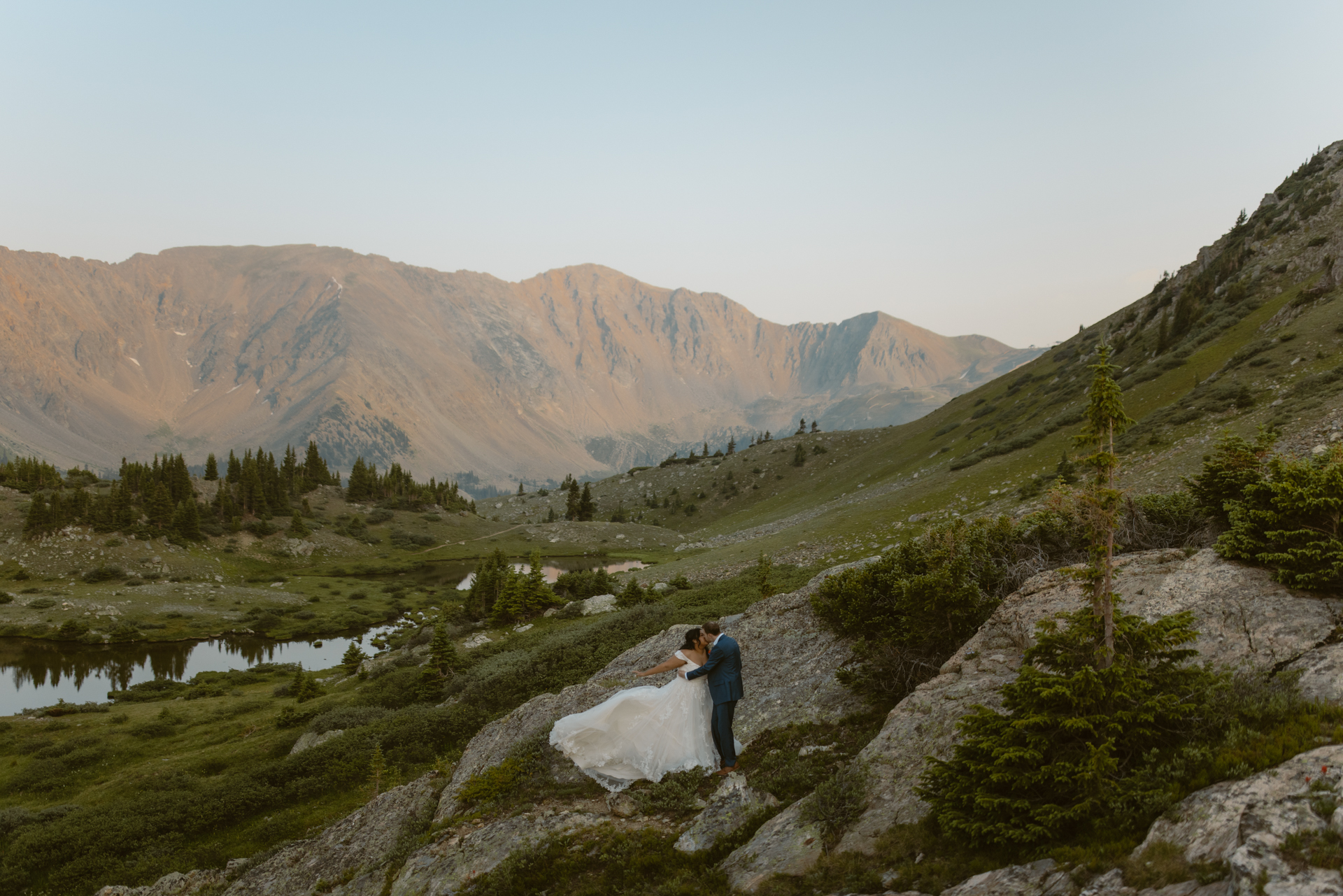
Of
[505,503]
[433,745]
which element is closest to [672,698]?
[433,745]

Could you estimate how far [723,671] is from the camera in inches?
517

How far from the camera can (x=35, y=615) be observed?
68625mm

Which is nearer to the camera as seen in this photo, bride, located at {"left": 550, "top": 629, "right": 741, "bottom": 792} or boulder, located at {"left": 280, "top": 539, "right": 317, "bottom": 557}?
bride, located at {"left": 550, "top": 629, "right": 741, "bottom": 792}

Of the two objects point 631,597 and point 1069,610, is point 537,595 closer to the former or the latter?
point 631,597

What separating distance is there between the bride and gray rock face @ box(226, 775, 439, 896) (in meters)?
4.54

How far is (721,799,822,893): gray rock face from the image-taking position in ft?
31.0

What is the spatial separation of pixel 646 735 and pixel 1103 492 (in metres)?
9.56

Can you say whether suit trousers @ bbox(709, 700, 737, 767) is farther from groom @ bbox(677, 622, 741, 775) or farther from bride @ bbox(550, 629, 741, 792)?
bride @ bbox(550, 629, 741, 792)

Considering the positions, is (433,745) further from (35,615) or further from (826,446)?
(826,446)

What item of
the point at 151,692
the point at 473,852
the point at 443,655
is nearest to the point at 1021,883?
the point at 473,852

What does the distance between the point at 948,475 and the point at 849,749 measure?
59696mm

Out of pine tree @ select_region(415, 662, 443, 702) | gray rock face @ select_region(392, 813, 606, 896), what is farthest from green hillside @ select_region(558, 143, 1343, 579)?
pine tree @ select_region(415, 662, 443, 702)

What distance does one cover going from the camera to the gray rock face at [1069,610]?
9.81 metres

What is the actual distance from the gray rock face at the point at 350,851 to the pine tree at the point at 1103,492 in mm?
14325
